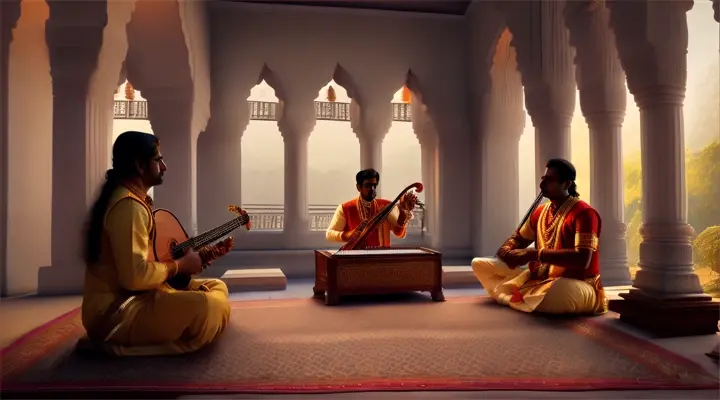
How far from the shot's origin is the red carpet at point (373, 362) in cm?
246

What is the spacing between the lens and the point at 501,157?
25.5 feet

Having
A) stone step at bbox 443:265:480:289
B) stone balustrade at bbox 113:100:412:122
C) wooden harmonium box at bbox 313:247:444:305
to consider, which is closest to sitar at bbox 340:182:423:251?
wooden harmonium box at bbox 313:247:444:305

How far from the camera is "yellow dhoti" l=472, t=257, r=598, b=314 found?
3.75 meters

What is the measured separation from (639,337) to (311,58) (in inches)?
242

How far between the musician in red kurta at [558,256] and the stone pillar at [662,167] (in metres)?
0.30

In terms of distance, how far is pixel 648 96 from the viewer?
3682mm

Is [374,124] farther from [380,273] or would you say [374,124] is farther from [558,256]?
[558,256]

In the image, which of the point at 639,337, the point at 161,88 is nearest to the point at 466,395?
the point at 639,337

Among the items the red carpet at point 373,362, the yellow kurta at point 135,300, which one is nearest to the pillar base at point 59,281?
the red carpet at point 373,362

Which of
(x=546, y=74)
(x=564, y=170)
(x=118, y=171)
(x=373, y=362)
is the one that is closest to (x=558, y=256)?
(x=564, y=170)

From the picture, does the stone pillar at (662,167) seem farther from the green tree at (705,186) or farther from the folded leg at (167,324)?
the green tree at (705,186)

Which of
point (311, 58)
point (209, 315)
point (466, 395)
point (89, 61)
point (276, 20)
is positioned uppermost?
point (276, 20)

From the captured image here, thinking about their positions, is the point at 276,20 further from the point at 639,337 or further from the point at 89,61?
the point at 639,337

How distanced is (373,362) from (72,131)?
4.17m
